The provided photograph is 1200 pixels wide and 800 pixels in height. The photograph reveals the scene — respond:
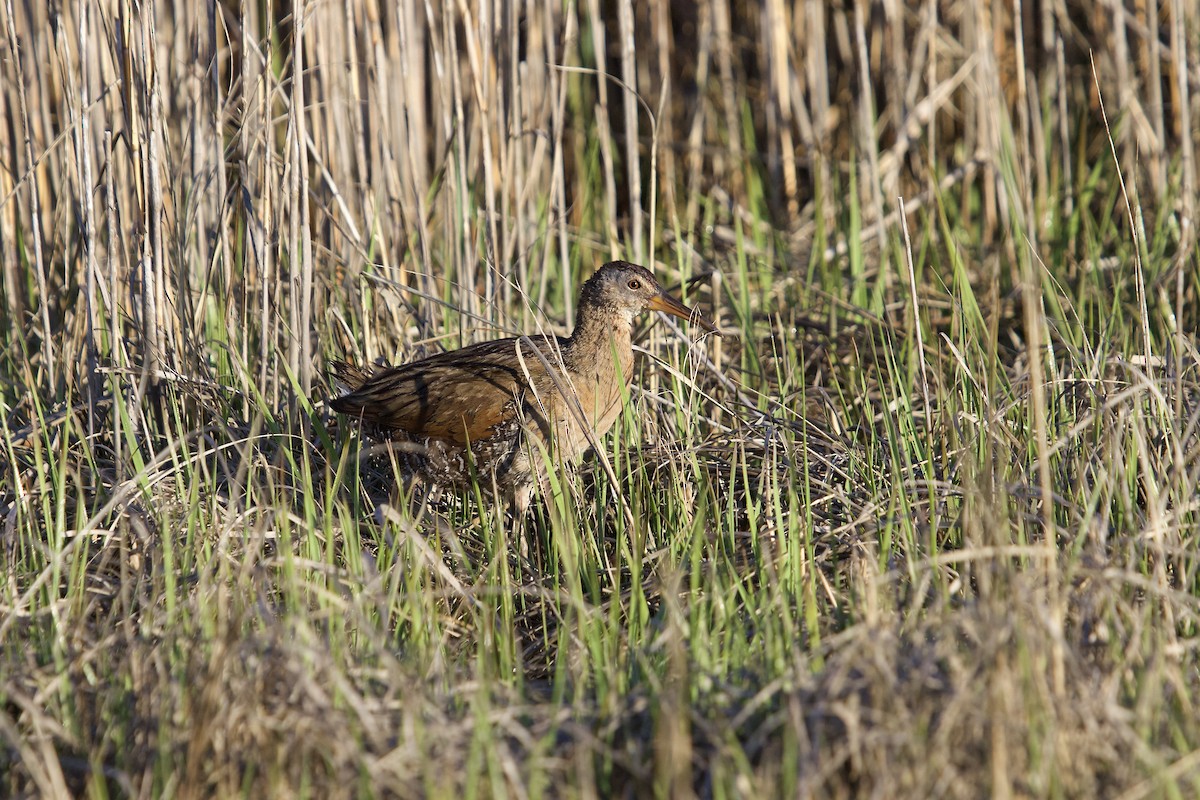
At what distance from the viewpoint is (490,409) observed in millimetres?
3941

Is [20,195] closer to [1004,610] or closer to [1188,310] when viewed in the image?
[1004,610]

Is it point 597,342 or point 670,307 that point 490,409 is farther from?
point 670,307

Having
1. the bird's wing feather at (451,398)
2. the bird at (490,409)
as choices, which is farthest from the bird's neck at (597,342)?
the bird's wing feather at (451,398)

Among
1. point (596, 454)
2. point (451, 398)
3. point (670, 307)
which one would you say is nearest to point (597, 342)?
point (670, 307)

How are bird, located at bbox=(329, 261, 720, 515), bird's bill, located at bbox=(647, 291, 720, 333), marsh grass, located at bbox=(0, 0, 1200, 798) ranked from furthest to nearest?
bird's bill, located at bbox=(647, 291, 720, 333)
bird, located at bbox=(329, 261, 720, 515)
marsh grass, located at bbox=(0, 0, 1200, 798)

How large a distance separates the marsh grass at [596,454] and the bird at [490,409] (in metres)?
0.14

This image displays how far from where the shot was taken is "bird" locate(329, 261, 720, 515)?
3941 millimetres

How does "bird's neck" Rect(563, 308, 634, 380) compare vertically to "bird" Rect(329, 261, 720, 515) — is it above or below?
above

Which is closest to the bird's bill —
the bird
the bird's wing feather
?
the bird

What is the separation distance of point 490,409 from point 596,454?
351 mm

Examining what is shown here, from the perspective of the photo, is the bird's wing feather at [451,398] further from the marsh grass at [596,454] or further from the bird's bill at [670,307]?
the bird's bill at [670,307]

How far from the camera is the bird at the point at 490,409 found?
155 inches

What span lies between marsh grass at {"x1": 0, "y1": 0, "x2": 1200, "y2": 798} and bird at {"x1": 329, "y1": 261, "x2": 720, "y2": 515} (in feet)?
0.45

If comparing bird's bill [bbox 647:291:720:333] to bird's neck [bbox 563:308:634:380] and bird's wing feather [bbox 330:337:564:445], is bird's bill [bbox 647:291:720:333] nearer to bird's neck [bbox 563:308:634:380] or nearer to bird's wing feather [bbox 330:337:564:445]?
bird's neck [bbox 563:308:634:380]
